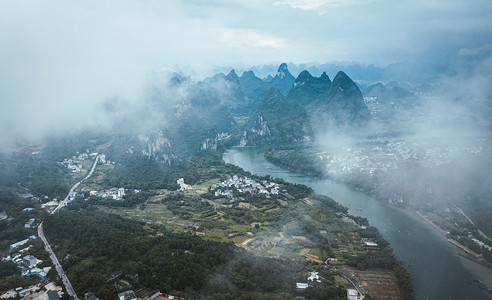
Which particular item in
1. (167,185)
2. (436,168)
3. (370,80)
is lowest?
(167,185)

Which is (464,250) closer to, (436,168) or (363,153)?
(436,168)

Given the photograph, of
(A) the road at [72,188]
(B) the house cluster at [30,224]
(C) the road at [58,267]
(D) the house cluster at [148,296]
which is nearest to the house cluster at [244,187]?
(A) the road at [72,188]

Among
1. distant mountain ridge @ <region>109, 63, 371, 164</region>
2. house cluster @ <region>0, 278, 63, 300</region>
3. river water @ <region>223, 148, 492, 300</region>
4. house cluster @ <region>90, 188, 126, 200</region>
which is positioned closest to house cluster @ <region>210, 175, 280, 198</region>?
river water @ <region>223, 148, 492, 300</region>

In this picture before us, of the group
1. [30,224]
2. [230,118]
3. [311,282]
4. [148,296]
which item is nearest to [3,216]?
[30,224]

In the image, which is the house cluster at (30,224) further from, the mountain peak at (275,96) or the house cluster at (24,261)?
the mountain peak at (275,96)

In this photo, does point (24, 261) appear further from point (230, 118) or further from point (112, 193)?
point (230, 118)

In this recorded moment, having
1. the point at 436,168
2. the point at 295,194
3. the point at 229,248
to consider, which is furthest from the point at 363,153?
the point at 229,248
